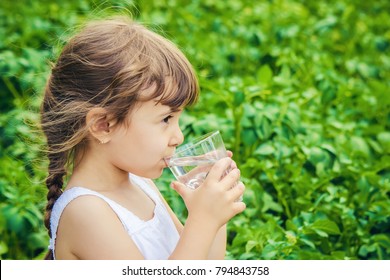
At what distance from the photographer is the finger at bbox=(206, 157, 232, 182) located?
2.19m

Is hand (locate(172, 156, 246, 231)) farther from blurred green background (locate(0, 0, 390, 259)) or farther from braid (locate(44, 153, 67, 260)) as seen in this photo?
blurred green background (locate(0, 0, 390, 259))

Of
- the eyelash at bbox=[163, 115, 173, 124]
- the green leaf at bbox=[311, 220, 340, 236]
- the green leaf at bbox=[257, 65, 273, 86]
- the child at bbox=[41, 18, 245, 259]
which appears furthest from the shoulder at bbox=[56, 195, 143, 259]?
the green leaf at bbox=[257, 65, 273, 86]

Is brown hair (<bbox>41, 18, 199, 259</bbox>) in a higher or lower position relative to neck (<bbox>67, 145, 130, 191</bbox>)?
higher

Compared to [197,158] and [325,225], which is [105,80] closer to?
[197,158]

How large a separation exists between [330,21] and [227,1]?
93 cm

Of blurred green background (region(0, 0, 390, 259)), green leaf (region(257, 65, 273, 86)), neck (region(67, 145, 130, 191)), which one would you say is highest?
neck (region(67, 145, 130, 191))

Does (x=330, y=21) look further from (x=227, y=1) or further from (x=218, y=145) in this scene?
(x=218, y=145)

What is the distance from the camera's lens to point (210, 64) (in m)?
4.59

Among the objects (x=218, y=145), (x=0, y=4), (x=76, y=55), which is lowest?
(x=0, y=4)

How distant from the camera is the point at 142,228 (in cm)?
231

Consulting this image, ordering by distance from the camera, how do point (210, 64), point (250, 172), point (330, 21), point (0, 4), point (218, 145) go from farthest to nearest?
point (0, 4) < point (330, 21) < point (210, 64) < point (250, 172) < point (218, 145)

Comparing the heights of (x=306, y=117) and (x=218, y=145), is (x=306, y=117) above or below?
below
